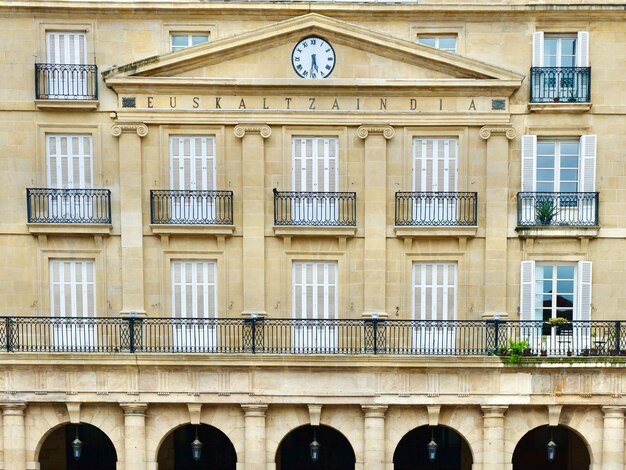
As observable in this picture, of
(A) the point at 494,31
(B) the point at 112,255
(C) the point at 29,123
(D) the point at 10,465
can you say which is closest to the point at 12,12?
(C) the point at 29,123

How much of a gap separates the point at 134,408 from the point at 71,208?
20.3ft

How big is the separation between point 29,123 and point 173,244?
5.57 metres

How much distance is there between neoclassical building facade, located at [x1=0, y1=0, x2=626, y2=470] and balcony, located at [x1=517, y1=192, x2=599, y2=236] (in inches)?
2.6

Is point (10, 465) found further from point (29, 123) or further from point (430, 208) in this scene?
point (430, 208)

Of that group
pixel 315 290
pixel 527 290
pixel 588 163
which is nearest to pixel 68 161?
pixel 315 290

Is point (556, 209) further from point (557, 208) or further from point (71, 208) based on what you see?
point (71, 208)

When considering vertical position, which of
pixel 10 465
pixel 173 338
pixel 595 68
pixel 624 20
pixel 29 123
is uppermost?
pixel 624 20

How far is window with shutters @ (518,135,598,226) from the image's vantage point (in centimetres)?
1964

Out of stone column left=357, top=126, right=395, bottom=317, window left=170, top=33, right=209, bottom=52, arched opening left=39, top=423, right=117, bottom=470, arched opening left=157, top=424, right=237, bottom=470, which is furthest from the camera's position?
arched opening left=157, top=424, right=237, bottom=470

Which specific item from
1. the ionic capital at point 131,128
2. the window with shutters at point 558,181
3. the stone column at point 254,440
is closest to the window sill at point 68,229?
the ionic capital at point 131,128

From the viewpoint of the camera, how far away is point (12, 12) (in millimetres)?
19484

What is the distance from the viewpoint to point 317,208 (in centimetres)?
1964

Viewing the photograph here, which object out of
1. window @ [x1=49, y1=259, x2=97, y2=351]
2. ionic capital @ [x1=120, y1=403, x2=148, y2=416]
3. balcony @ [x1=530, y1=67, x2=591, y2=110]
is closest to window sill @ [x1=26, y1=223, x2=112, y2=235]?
window @ [x1=49, y1=259, x2=97, y2=351]

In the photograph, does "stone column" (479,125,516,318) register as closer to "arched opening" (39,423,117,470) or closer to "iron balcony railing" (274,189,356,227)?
"iron balcony railing" (274,189,356,227)
